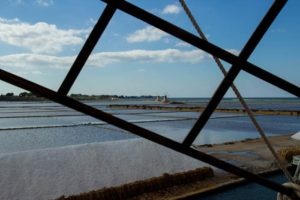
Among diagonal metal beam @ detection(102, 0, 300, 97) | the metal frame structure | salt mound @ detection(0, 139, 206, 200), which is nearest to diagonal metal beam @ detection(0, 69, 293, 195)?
the metal frame structure

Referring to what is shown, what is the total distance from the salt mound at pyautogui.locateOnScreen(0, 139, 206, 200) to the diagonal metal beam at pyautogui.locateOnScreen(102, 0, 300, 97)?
18.9ft

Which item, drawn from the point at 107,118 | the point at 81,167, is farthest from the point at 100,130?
the point at 107,118

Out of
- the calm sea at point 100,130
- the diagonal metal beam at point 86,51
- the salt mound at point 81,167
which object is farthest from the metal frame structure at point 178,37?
the calm sea at point 100,130

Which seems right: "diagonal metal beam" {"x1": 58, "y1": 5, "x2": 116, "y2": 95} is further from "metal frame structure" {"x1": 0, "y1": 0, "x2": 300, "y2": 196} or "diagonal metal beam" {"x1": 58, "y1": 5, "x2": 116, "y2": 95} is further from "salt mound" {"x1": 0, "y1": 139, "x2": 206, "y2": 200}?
"salt mound" {"x1": 0, "y1": 139, "x2": 206, "y2": 200}

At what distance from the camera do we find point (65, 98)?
1.51 metres

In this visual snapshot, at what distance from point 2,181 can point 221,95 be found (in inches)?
236

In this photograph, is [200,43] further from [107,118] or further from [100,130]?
[100,130]

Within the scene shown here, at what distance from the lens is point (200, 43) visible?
1.55 metres

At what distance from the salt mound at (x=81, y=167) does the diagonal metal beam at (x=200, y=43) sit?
5773mm

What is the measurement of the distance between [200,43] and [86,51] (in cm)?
45

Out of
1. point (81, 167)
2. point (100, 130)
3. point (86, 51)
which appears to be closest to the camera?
point (86, 51)

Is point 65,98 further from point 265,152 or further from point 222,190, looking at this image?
point 265,152

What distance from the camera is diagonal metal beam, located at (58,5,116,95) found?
152 centimetres

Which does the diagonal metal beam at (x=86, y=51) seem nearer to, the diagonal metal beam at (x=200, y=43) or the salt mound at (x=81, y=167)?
the diagonal metal beam at (x=200, y=43)
